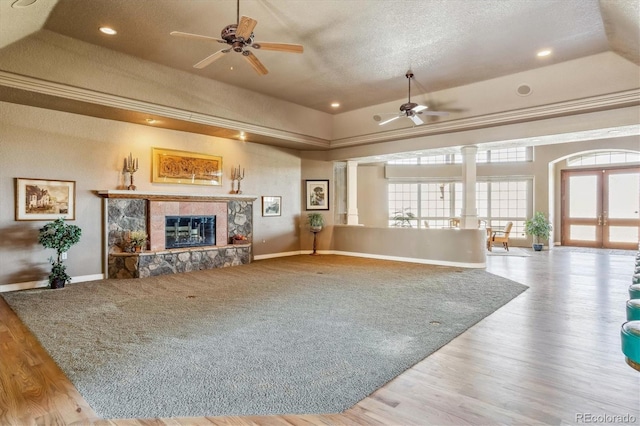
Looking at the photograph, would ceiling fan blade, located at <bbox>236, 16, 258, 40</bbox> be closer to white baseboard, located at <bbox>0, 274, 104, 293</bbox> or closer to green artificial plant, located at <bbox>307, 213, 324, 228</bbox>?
white baseboard, located at <bbox>0, 274, 104, 293</bbox>

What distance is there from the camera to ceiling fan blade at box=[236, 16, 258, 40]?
11.5 feet

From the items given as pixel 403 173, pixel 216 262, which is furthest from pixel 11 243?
pixel 403 173

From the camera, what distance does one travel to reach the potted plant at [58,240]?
5.41 meters

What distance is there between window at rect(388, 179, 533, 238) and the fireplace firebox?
21.8ft

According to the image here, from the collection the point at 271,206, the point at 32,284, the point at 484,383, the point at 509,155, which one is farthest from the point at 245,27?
the point at 509,155

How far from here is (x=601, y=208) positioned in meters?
11.5

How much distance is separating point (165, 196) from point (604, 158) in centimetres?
1340

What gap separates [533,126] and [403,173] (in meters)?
6.50

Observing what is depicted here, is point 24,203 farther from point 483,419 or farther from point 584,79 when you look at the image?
point 584,79

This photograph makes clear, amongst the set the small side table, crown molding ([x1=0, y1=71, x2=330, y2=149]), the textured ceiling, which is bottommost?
the small side table

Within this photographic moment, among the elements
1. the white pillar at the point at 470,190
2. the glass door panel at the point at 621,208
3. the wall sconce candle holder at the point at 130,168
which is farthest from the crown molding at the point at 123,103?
the glass door panel at the point at 621,208

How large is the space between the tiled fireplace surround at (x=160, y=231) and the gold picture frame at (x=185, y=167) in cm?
44

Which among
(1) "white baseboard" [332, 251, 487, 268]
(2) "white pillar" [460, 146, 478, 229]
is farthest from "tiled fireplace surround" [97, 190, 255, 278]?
(2) "white pillar" [460, 146, 478, 229]

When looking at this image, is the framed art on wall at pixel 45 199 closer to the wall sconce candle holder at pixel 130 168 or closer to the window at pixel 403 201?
the wall sconce candle holder at pixel 130 168
